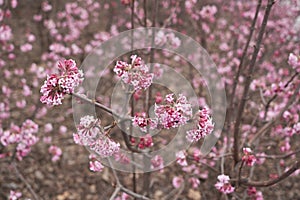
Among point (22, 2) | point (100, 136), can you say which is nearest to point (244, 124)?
point (100, 136)

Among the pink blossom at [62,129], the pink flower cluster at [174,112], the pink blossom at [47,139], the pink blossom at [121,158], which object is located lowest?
the pink flower cluster at [174,112]

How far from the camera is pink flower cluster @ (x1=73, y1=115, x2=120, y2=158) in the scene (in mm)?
1450

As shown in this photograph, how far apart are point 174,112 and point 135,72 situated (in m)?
0.26

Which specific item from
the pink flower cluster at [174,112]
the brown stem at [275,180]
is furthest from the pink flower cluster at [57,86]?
the brown stem at [275,180]

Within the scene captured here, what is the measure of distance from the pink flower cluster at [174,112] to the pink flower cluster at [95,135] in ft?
0.84

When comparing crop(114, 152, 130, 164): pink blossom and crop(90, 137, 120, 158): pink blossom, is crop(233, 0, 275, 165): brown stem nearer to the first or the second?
crop(114, 152, 130, 164): pink blossom

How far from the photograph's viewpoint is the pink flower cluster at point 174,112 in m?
1.35

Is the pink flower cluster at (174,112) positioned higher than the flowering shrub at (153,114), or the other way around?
the flowering shrub at (153,114)

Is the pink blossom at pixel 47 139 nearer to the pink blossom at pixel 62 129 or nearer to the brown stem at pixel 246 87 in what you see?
the pink blossom at pixel 62 129

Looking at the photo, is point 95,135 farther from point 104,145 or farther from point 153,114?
point 153,114

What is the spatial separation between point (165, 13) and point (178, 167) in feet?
13.0

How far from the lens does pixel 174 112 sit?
1.35 metres

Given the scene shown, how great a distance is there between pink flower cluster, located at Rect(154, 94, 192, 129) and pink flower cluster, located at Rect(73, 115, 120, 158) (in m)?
0.25

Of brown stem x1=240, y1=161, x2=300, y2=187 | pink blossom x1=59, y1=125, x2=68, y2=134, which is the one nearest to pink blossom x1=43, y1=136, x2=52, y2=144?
pink blossom x1=59, y1=125, x2=68, y2=134
